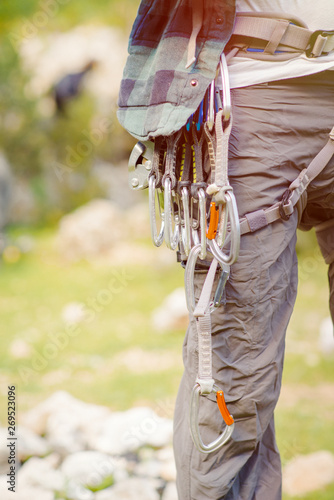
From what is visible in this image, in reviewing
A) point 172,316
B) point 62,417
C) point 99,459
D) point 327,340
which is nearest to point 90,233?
point 172,316

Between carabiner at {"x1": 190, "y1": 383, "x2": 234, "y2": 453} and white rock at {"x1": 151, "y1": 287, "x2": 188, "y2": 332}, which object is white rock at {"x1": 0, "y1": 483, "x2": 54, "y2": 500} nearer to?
carabiner at {"x1": 190, "y1": 383, "x2": 234, "y2": 453}

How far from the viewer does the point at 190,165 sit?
4.17 ft

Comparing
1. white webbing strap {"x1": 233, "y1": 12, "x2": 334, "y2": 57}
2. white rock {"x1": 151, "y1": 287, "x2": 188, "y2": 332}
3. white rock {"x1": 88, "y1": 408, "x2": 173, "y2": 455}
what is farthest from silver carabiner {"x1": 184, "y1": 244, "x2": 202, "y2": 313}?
white rock {"x1": 151, "y1": 287, "x2": 188, "y2": 332}

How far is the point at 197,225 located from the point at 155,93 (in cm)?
31

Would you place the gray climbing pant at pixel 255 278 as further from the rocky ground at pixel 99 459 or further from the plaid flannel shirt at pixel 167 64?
the rocky ground at pixel 99 459

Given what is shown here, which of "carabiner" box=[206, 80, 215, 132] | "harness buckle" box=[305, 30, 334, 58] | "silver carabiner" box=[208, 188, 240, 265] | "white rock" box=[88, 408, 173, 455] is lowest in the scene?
"white rock" box=[88, 408, 173, 455]

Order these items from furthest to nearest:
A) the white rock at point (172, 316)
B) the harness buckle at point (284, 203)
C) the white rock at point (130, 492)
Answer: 1. the white rock at point (172, 316)
2. the white rock at point (130, 492)
3. the harness buckle at point (284, 203)

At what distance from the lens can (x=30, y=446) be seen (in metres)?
2.25

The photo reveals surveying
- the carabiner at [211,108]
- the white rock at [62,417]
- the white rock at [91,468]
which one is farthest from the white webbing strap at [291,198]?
the white rock at [62,417]

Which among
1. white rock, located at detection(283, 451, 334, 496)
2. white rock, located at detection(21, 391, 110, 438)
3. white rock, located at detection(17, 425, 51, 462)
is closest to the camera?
white rock, located at detection(283, 451, 334, 496)

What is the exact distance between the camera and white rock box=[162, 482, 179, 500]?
6.33 ft

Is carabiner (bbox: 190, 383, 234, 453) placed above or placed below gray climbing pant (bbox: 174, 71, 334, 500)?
below

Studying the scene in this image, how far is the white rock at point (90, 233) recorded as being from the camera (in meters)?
5.52

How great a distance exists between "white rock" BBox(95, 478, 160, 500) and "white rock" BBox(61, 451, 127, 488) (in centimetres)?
6
